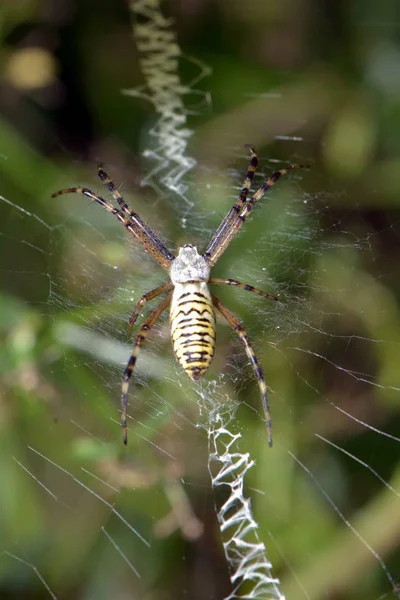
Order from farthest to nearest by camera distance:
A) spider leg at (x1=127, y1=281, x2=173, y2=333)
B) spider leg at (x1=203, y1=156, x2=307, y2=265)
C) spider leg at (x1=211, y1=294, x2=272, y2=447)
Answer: spider leg at (x1=203, y1=156, x2=307, y2=265) → spider leg at (x1=127, y1=281, x2=173, y2=333) → spider leg at (x1=211, y1=294, x2=272, y2=447)

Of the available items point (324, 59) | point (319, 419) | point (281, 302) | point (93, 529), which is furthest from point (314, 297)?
point (324, 59)

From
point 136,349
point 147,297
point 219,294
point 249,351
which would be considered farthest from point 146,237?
point 249,351

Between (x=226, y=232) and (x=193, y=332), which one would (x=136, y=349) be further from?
(x=226, y=232)

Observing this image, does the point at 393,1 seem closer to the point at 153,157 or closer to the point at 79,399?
the point at 153,157

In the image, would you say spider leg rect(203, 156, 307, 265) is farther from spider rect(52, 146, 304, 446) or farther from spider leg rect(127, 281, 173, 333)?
spider leg rect(127, 281, 173, 333)

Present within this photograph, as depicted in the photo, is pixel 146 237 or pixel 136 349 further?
pixel 146 237

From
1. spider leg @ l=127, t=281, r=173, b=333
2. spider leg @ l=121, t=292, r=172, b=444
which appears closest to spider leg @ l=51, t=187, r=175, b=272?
spider leg @ l=127, t=281, r=173, b=333
